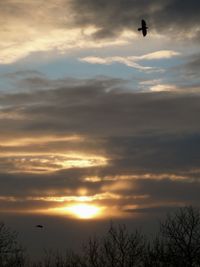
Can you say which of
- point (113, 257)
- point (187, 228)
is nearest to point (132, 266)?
point (113, 257)

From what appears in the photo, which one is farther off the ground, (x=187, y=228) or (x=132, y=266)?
(x=187, y=228)

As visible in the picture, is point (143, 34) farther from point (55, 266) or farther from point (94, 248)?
point (55, 266)

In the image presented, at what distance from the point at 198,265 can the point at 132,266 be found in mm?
9837

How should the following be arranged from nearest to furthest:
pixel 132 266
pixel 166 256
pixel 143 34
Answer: pixel 143 34 → pixel 166 256 → pixel 132 266

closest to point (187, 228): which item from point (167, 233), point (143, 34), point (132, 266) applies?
point (167, 233)

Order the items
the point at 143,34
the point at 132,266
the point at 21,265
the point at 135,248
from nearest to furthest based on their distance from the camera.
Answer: the point at 143,34 → the point at 132,266 → the point at 135,248 → the point at 21,265

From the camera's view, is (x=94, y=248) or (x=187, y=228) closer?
(x=187, y=228)

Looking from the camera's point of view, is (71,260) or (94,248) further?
(71,260)

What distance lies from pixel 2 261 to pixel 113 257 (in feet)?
45.1

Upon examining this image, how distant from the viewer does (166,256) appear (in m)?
56.9

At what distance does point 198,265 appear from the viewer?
176 ft

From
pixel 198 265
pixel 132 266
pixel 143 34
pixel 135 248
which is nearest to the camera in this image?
pixel 143 34

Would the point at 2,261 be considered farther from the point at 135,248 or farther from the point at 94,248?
the point at 135,248

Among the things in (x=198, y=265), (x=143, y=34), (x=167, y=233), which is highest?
(x=143, y=34)
